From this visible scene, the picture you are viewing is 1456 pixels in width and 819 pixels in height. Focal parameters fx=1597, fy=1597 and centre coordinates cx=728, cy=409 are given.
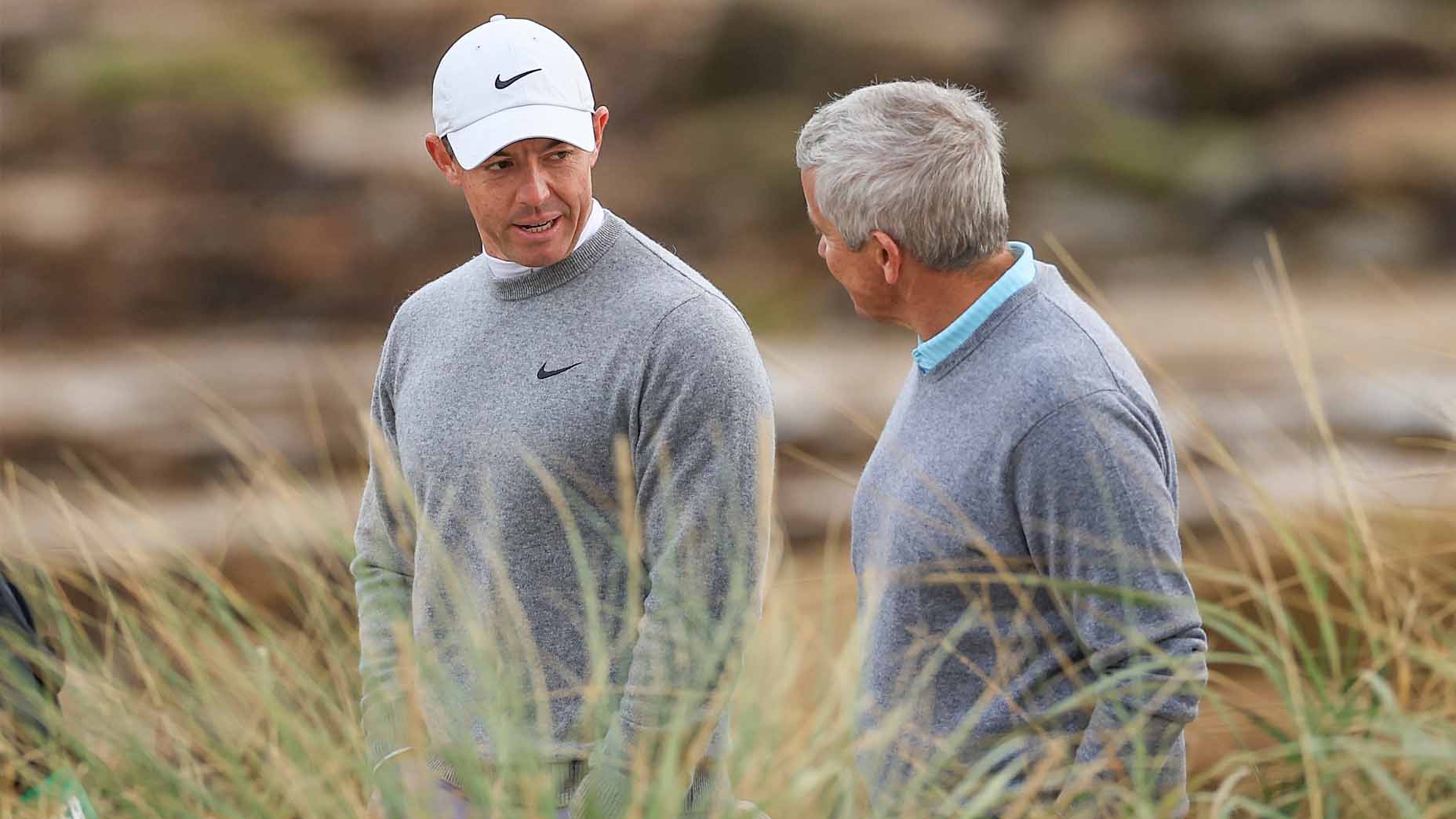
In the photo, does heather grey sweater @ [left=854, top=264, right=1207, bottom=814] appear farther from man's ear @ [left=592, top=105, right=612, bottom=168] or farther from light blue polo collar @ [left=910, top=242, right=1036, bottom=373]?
man's ear @ [left=592, top=105, right=612, bottom=168]

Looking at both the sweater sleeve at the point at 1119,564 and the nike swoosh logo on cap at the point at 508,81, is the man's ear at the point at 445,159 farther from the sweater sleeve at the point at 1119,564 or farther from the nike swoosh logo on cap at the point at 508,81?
the sweater sleeve at the point at 1119,564

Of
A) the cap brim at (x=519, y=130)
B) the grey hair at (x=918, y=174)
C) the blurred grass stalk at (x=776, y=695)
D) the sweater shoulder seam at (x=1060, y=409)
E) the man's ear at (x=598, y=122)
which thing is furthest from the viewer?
the man's ear at (x=598, y=122)

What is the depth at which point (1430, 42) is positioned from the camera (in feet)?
52.6

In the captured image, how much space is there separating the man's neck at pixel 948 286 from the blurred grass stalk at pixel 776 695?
174mm

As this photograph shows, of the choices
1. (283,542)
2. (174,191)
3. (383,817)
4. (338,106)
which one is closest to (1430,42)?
(338,106)

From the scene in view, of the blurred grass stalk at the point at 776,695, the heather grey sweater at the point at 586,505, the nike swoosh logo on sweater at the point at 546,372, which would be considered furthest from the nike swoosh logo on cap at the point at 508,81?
the blurred grass stalk at the point at 776,695

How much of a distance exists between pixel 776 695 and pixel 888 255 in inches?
33.0

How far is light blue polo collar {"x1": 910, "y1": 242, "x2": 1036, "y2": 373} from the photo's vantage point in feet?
7.16

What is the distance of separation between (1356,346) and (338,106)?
1381 cm

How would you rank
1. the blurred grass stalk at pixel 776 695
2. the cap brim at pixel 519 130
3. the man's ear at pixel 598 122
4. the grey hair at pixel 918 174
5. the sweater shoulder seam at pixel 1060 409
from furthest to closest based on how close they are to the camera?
the man's ear at pixel 598 122 → the cap brim at pixel 519 130 → the grey hair at pixel 918 174 → the sweater shoulder seam at pixel 1060 409 → the blurred grass stalk at pixel 776 695

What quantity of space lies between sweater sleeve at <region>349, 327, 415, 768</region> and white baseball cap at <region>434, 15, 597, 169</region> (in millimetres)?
421

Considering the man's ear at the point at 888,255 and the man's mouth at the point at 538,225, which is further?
the man's mouth at the point at 538,225

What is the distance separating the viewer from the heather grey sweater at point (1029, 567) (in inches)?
76.6

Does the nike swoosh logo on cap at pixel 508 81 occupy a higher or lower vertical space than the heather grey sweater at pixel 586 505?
higher
